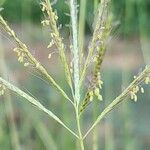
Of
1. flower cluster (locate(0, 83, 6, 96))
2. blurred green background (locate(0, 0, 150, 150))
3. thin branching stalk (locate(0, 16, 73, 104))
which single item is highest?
thin branching stalk (locate(0, 16, 73, 104))

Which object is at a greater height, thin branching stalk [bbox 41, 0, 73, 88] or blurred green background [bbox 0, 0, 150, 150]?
thin branching stalk [bbox 41, 0, 73, 88]

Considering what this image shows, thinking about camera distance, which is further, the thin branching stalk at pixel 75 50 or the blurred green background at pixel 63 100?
the blurred green background at pixel 63 100

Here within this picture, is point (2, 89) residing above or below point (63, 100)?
above

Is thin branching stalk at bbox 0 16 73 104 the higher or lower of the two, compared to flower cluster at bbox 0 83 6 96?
higher

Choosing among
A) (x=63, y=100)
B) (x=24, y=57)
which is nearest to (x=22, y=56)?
(x=24, y=57)

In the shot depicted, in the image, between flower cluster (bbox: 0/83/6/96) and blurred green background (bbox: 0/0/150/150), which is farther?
blurred green background (bbox: 0/0/150/150)

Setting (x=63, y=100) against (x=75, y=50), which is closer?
(x=75, y=50)

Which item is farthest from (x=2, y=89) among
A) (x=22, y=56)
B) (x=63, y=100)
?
(x=63, y=100)

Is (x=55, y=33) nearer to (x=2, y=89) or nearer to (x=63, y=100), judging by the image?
(x=2, y=89)
